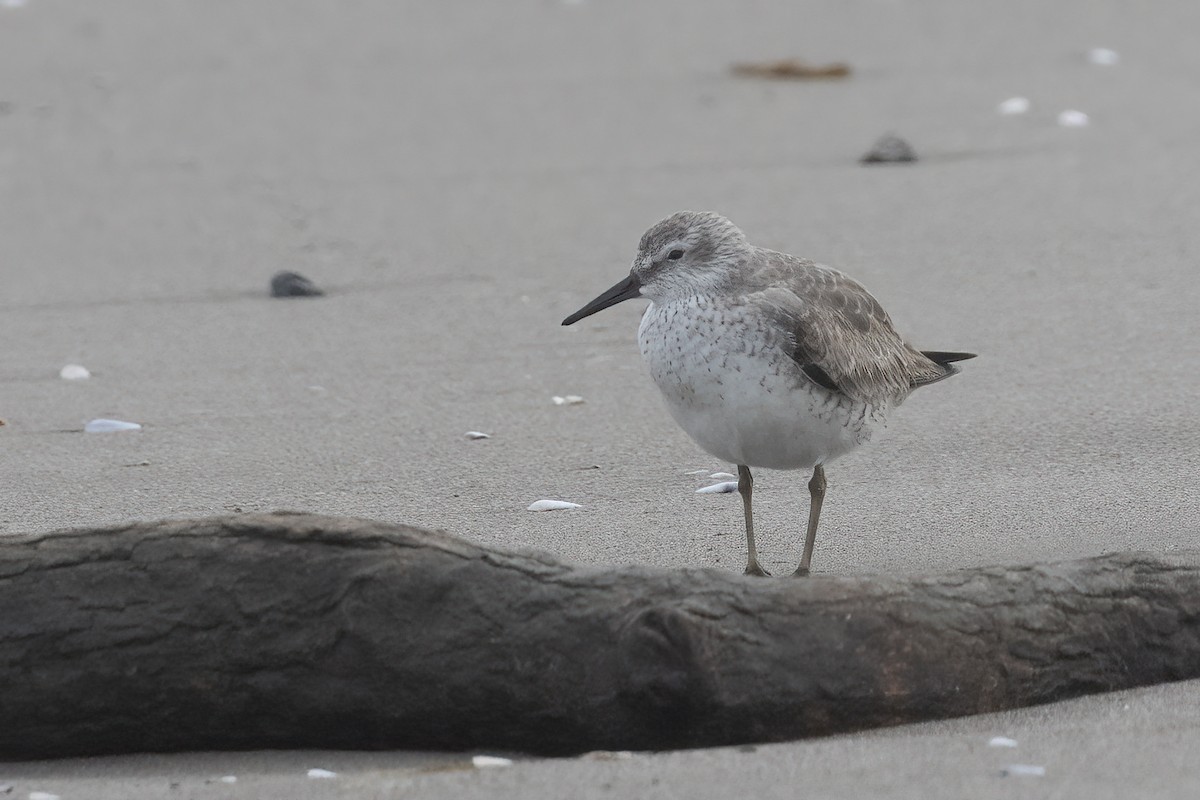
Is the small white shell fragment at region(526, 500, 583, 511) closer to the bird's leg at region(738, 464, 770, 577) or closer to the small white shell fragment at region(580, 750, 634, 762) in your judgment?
the bird's leg at region(738, 464, 770, 577)

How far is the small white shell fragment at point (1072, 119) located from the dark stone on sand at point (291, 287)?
4.28 meters

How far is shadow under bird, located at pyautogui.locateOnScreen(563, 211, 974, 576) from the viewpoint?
15.2 feet

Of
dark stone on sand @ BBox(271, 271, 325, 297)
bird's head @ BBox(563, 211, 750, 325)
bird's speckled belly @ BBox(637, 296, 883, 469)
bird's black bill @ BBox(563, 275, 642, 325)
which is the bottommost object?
dark stone on sand @ BBox(271, 271, 325, 297)

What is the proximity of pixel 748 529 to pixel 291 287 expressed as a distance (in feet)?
11.0

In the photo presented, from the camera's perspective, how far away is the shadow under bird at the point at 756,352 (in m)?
4.62

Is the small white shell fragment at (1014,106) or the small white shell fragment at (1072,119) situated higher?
the small white shell fragment at (1014,106)

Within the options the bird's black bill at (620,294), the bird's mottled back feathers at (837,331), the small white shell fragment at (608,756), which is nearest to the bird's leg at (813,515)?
the bird's mottled back feathers at (837,331)

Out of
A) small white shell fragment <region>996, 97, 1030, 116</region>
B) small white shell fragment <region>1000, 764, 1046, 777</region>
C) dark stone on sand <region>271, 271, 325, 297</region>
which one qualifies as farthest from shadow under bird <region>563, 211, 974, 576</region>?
small white shell fragment <region>996, 97, 1030, 116</region>

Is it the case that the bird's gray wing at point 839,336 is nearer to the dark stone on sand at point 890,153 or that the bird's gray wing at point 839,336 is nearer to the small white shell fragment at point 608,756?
the small white shell fragment at point 608,756

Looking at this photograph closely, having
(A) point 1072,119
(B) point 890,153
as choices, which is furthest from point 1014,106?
(B) point 890,153

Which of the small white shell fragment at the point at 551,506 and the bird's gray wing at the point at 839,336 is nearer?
the bird's gray wing at the point at 839,336

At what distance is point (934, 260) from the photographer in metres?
7.52

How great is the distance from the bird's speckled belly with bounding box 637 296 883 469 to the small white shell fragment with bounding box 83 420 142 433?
2.13 meters

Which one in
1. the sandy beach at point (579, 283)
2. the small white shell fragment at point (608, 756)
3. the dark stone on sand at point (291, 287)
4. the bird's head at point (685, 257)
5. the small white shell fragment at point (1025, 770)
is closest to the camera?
the small white shell fragment at point (1025, 770)
